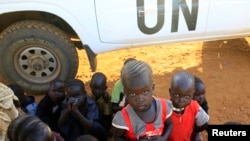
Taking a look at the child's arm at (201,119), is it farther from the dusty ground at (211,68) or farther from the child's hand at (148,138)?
the dusty ground at (211,68)

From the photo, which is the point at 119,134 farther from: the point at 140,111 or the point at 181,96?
the point at 181,96

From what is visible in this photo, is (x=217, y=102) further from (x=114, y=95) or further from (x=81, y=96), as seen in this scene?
(x=81, y=96)

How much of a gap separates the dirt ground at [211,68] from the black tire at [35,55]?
579mm

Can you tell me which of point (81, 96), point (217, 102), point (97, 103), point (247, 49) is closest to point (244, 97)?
point (217, 102)

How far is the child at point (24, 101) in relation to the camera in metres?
3.75

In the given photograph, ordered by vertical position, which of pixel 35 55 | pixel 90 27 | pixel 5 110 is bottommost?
pixel 5 110

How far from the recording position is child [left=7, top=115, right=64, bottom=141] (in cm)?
233

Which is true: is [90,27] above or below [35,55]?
above

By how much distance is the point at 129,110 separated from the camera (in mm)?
2617

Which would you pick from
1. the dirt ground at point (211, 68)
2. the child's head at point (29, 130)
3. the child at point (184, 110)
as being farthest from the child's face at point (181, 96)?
the dirt ground at point (211, 68)

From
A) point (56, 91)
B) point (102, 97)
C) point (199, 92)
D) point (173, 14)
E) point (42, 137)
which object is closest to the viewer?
point (42, 137)

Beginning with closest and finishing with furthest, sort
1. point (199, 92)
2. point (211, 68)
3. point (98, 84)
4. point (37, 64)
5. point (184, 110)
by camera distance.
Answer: point (184, 110) < point (199, 92) < point (98, 84) < point (37, 64) < point (211, 68)

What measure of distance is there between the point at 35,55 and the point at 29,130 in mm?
2392

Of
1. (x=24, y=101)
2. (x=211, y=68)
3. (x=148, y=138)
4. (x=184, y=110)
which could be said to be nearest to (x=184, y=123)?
(x=184, y=110)
